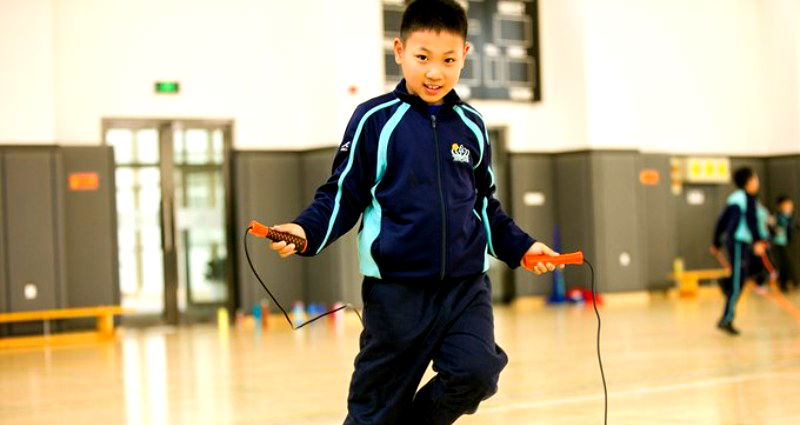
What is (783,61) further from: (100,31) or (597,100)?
(100,31)

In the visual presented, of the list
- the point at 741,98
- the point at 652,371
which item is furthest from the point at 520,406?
the point at 741,98

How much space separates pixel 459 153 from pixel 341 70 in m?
12.6

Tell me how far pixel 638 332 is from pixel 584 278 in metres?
6.30

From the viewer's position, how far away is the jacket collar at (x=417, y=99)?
167 inches

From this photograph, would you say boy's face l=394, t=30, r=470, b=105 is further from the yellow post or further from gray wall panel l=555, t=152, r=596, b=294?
gray wall panel l=555, t=152, r=596, b=294

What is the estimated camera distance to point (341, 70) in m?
16.6

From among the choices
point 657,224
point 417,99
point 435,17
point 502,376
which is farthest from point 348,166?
point 657,224

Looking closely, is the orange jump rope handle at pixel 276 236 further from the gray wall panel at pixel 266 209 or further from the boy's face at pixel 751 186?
the gray wall panel at pixel 266 209

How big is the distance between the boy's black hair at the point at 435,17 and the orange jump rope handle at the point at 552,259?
87cm

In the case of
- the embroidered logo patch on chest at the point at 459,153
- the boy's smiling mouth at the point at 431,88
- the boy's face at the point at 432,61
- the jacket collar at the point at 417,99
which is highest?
the boy's face at the point at 432,61

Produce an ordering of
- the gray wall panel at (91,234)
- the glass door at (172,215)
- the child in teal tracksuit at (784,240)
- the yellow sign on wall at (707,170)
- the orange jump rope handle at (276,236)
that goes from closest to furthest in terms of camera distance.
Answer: the orange jump rope handle at (276,236)
the gray wall panel at (91,234)
the glass door at (172,215)
the child in teal tracksuit at (784,240)
the yellow sign on wall at (707,170)

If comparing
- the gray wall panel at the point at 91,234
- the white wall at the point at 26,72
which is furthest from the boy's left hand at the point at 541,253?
the gray wall panel at the point at 91,234

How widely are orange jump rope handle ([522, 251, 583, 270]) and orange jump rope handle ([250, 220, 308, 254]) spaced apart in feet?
2.85

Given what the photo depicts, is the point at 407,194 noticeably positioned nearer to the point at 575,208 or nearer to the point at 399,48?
the point at 399,48
